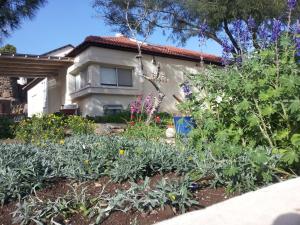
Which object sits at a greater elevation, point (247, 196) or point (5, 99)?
point (5, 99)

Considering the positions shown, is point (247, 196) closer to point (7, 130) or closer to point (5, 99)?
point (7, 130)

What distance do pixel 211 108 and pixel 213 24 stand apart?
12.7m

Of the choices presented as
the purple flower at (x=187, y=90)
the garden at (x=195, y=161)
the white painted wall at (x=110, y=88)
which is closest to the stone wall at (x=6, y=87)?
the white painted wall at (x=110, y=88)

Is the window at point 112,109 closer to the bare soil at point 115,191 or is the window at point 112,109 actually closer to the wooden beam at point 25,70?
the wooden beam at point 25,70

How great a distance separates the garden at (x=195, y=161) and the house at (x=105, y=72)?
10.9m

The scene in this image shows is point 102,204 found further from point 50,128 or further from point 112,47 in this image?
point 112,47

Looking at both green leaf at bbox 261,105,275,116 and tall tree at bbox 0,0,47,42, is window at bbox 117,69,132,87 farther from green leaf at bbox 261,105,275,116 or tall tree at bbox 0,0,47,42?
green leaf at bbox 261,105,275,116

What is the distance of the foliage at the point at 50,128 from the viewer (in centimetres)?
802

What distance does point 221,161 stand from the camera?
3.33 metres

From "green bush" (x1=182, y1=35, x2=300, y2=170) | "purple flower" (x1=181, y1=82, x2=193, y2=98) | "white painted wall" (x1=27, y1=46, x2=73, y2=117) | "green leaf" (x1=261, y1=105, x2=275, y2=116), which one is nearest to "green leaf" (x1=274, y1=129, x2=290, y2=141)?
"green bush" (x1=182, y1=35, x2=300, y2=170)

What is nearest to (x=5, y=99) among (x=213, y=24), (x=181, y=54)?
(x=181, y=54)

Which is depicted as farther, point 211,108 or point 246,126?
point 211,108

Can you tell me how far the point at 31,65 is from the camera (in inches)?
730

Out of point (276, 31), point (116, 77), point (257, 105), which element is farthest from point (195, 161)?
point (116, 77)
